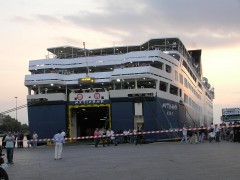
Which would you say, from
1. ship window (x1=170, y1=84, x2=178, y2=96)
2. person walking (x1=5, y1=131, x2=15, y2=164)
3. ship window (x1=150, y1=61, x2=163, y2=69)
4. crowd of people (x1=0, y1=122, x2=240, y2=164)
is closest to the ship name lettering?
ship window (x1=170, y1=84, x2=178, y2=96)

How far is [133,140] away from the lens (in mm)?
33250

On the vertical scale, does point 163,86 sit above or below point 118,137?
above

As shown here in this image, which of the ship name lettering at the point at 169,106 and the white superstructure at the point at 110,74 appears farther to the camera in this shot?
the ship name lettering at the point at 169,106

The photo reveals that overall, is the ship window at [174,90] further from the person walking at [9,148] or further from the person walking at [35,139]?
the person walking at [9,148]

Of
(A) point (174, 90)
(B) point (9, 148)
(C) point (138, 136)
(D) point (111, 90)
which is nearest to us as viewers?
(B) point (9, 148)

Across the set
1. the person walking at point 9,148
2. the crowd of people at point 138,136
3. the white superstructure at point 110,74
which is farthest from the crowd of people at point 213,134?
the person walking at point 9,148

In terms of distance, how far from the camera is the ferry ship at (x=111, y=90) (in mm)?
33000

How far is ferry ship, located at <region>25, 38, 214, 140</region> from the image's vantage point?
1299 inches

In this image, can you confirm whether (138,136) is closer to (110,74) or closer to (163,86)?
(110,74)

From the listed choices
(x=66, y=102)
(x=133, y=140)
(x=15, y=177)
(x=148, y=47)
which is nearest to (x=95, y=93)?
(x=66, y=102)

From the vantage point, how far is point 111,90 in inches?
1332

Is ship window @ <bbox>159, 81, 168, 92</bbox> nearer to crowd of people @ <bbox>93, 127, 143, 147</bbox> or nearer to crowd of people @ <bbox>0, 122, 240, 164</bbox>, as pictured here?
crowd of people @ <bbox>0, 122, 240, 164</bbox>

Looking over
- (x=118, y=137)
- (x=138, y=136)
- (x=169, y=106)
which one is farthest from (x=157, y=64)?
(x=138, y=136)

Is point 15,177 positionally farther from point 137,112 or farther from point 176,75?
point 176,75
